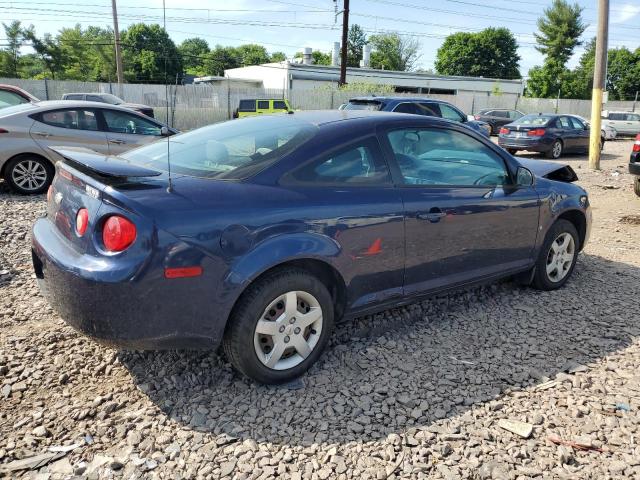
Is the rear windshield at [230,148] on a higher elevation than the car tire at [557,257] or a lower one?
higher

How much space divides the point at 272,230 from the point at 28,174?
6613mm

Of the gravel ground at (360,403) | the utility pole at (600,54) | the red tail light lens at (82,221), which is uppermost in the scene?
the utility pole at (600,54)

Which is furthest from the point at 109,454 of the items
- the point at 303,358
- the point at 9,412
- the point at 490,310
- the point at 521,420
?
the point at 490,310

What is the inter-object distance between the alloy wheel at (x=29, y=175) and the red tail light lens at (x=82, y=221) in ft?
19.8

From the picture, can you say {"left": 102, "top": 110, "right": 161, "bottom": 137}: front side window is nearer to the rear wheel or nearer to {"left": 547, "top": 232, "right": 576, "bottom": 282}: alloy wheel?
{"left": 547, "top": 232, "right": 576, "bottom": 282}: alloy wheel

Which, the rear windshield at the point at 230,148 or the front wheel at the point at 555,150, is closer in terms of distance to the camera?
the rear windshield at the point at 230,148

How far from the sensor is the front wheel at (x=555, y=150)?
653 inches

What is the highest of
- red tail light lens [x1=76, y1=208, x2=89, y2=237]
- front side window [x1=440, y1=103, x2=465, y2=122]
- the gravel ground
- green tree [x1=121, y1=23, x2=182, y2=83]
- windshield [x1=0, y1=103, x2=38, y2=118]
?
green tree [x1=121, y1=23, x2=182, y2=83]

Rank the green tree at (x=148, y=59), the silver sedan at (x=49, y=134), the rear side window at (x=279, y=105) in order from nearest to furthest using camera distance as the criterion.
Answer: the silver sedan at (x=49, y=134) < the rear side window at (x=279, y=105) < the green tree at (x=148, y=59)

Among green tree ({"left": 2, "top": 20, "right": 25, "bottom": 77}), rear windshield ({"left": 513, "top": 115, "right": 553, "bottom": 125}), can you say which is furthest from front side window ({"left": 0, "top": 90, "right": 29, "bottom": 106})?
green tree ({"left": 2, "top": 20, "right": 25, "bottom": 77})

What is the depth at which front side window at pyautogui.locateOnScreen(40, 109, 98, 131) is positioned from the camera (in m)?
8.19

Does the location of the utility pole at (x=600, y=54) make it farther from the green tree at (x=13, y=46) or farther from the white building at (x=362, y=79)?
the green tree at (x=13, y=46)

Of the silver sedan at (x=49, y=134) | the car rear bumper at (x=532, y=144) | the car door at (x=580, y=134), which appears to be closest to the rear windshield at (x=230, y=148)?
the silver sedan at (x=49, y=134)

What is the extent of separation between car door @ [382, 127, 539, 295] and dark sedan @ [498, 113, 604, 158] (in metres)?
13.1
